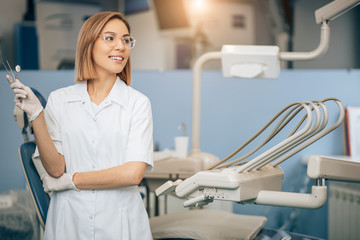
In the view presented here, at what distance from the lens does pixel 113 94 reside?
1395mm

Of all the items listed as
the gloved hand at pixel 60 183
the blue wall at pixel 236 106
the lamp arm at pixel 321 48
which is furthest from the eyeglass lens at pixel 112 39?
the blue wall at pixel 236 106

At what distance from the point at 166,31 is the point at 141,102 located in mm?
2704

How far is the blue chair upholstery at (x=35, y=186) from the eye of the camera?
148 cm

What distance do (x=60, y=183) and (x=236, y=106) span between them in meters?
1.58

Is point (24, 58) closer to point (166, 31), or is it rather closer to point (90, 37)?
point (166, 31)

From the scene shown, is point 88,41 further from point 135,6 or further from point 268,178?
point 135,6

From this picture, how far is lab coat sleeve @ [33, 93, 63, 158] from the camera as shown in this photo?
1.36 meters

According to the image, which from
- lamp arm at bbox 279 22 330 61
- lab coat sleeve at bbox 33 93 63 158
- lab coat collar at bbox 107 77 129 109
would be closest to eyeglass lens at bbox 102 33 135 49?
lab coat collar at bbox 107 77 129 109

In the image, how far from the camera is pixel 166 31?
3.97m

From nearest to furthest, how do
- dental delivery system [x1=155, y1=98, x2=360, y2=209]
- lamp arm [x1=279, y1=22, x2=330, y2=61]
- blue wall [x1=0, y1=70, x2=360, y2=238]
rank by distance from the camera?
dental delivery system [x1=155, y1=98, x2=360, y2=209] < lamp arm [x1=279, y1=22, x2=330, y2=61] < blue wall [x1=0, y1=70, x2=360, y2=238]

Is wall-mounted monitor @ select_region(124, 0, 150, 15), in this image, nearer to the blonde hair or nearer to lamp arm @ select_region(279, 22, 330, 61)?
lamp arm @ select_region(279, 22, 330, 61)

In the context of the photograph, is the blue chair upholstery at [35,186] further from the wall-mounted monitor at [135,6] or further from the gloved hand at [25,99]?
the wall-mounted monitor at [135,6]

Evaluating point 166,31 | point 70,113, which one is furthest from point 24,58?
point 70,113

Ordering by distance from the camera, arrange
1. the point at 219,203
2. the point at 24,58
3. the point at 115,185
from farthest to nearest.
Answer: the point at 24,58, the point at 219,203, the point at 115,185
